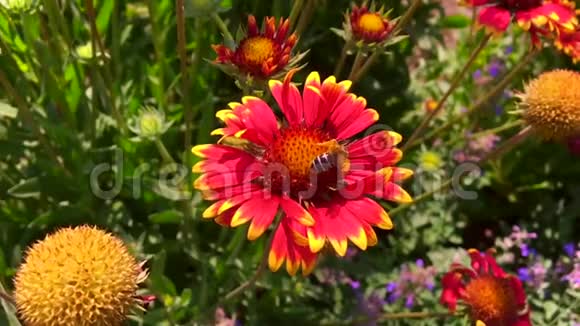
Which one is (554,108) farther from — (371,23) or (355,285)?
(355,285)

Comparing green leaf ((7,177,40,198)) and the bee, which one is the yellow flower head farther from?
green leaf ((7,177,40,198))

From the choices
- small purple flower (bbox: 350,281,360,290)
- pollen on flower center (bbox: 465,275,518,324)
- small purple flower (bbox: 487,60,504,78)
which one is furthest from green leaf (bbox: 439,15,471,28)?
pollen on flower center (bbox: 465,275,518,324)

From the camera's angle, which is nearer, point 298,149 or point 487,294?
point 298,149

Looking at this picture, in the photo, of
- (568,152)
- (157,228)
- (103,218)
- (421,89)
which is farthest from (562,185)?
(103,218)

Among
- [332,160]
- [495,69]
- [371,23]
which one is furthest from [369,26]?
[495,69]

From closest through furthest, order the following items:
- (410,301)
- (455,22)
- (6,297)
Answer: (6,297) < (410,301) < (455,22)

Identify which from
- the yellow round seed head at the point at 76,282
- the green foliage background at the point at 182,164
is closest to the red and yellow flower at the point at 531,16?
the green foliage background at the point at 182,164

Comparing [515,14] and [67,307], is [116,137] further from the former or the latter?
[515,14]
